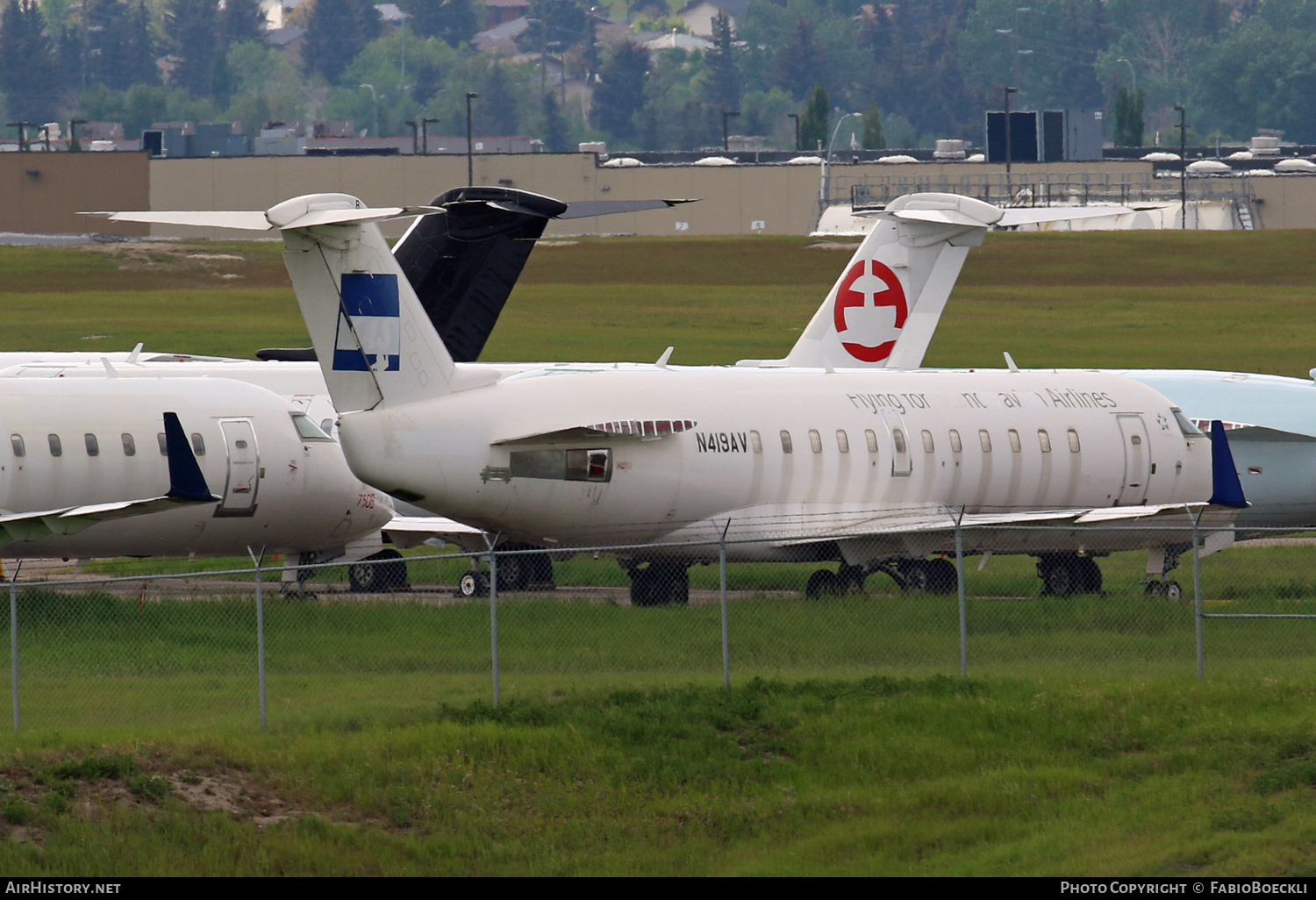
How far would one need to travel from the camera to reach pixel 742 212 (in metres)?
121

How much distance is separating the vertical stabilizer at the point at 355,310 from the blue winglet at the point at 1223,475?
887 cm

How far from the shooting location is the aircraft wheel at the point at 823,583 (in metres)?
26.4

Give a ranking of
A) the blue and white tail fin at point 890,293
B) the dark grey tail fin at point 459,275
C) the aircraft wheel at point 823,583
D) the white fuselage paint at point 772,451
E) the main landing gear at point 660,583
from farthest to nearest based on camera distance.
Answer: the blue and white tail fin at point 890,293 → the dark grey tail fin at point 459,275 → the aircraft wheel at point 823,583 → the main landing gear at point 660,583 → the white fuselage paint at point 772,451

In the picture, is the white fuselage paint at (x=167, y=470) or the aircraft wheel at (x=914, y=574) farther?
the aircraft wheel at (x=914, y=574)

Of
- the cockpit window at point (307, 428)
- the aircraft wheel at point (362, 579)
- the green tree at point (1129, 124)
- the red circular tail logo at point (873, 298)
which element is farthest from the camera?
the green tree at point (1129, 124)

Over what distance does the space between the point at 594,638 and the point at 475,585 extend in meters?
7.16

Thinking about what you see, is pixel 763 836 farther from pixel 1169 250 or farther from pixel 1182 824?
pixel 1169 250

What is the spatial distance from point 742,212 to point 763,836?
106374mm

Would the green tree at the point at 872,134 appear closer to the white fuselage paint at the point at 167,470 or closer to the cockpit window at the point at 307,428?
the cockpit window at the point at 307,428

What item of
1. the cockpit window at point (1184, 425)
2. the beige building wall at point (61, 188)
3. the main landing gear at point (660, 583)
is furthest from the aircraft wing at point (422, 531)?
the beige building wall at point (61, 188)

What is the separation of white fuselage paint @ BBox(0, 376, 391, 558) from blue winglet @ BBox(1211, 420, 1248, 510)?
12.0 metres

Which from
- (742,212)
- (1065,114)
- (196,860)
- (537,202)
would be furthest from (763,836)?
(1065,114)

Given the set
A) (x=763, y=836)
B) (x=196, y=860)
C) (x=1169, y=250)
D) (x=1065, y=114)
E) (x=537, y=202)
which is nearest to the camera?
(x=196, y=860)

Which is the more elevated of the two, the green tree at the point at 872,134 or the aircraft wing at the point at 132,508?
the green tree at the point at 872,134
